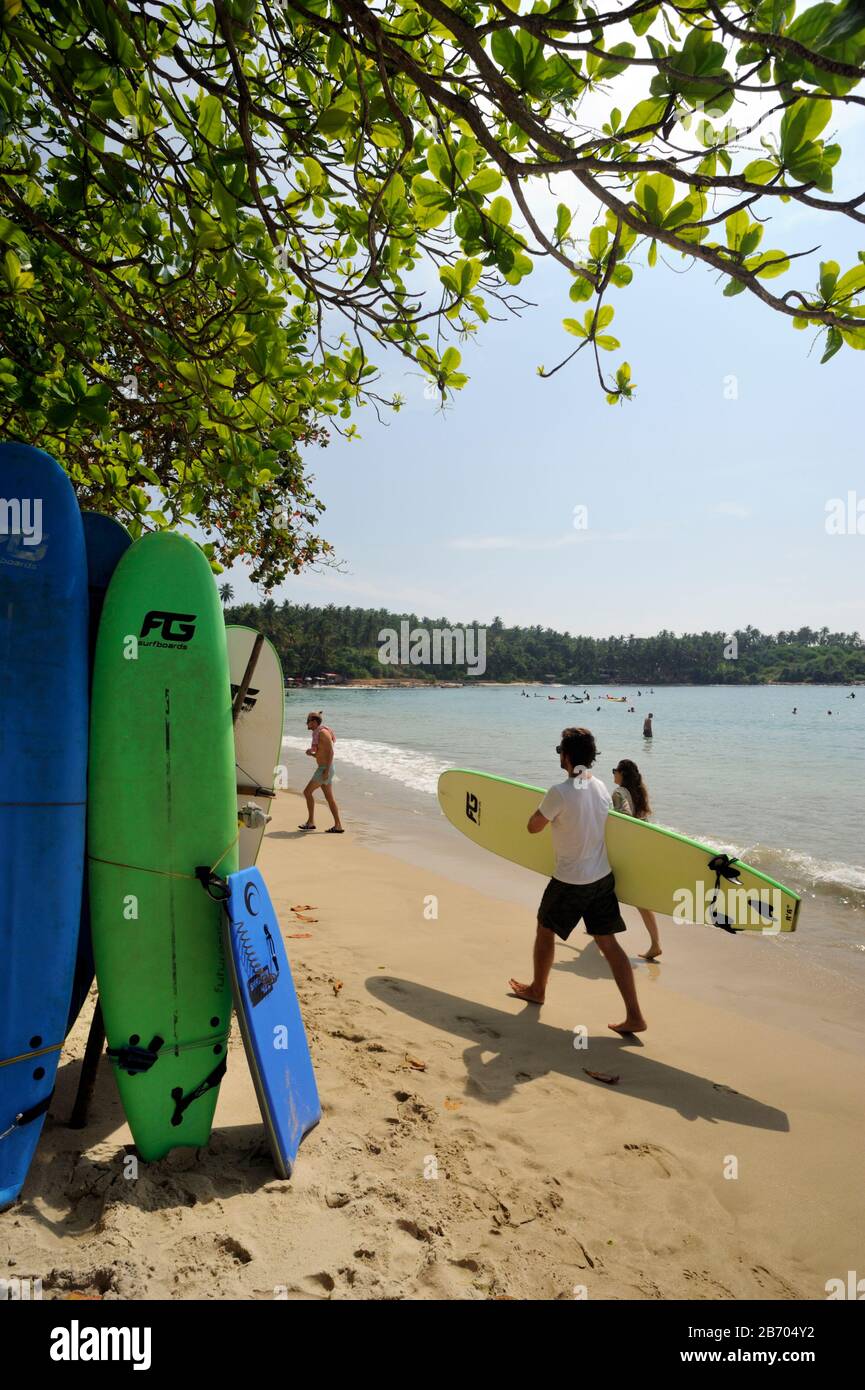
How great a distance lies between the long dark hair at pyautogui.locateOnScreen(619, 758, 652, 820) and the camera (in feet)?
17.9

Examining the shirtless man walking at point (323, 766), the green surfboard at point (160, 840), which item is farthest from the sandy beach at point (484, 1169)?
the shirtless man walking at point (323, 766)

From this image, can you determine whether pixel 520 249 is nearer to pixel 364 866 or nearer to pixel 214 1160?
pixel 214 1160

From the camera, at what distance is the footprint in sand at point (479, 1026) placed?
3.89 m

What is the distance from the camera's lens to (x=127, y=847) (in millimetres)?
2664

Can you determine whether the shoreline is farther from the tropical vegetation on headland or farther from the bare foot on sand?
the bare foot on sand

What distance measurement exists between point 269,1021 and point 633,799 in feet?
11.6

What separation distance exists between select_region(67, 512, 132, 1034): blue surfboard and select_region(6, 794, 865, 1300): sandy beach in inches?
18.2

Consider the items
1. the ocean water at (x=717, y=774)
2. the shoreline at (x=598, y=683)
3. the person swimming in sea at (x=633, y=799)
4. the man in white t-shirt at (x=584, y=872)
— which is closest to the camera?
the man in white t-shirt at (x=584, y=872)

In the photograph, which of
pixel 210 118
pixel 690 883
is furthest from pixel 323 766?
pixel 210 118

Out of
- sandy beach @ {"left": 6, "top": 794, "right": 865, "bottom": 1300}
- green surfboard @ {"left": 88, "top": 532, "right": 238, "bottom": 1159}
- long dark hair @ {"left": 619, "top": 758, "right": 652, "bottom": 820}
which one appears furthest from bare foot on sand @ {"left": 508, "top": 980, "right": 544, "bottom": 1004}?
green surfboard @ {"left": 88, "top": 532, "right": 238, "bottom": 1159}

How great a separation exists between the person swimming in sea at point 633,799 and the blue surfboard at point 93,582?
3.68 meters

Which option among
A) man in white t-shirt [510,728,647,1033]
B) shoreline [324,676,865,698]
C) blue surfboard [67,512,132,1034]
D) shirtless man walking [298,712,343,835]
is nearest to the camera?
blue surfboard [67,512,132,1034]

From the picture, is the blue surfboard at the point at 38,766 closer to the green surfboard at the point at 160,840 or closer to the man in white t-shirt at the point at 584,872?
the green surfboard at the point at 160,840

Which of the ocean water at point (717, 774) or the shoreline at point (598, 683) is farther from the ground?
the shoreline at point (598, 683)
